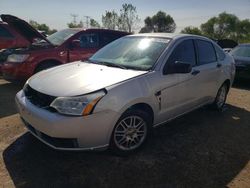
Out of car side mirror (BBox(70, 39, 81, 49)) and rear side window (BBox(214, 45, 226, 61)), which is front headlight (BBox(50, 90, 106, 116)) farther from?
car side mirror (BBox(70, 39, 81, 49))

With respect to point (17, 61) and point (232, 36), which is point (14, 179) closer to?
point (17, 61)

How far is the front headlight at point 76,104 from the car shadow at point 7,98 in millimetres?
2266

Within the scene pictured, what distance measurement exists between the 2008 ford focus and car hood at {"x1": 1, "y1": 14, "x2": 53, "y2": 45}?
299cm

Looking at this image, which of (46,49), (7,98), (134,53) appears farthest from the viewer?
(46,49)

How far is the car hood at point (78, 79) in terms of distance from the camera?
289cm

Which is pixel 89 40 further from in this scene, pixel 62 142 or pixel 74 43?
pixel 62 142

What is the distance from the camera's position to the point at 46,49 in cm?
626

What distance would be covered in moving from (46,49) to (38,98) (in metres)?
3.48

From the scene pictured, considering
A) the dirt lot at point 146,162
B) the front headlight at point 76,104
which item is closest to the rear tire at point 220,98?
the dirt lot at point 146,162

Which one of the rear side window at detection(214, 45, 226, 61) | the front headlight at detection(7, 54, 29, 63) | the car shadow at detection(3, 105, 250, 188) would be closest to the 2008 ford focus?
the car shadow at detection(3, 105, 250, 188)

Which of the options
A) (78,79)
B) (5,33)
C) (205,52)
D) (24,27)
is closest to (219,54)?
(205,52)

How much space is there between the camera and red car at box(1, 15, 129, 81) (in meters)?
6.05

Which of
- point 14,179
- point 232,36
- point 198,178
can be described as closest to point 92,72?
point 14,179

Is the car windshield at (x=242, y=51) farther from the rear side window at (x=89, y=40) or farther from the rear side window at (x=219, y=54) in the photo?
the rear side window at (x=89, y=40)
